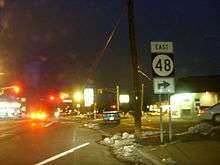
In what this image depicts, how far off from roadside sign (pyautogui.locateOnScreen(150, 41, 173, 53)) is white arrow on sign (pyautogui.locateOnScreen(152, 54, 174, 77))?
0.66 feet

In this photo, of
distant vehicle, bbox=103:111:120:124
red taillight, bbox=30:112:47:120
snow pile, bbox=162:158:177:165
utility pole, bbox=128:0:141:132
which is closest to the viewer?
snow pile, bbox=162:158:177:165

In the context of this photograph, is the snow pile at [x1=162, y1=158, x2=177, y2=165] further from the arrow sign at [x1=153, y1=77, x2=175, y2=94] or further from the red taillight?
the red taillight

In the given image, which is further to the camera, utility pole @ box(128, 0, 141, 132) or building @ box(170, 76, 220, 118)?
building @ box(170, 76, 220, 118)

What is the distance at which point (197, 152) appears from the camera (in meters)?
16.3

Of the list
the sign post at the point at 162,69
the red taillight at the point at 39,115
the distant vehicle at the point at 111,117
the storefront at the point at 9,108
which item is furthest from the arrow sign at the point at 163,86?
the storefront at the point at 9,108

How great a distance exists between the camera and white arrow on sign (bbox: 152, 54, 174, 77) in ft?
62.6

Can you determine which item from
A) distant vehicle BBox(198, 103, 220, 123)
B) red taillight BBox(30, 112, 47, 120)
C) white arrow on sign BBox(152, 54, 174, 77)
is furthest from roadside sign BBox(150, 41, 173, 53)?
red taillight BBox(30, 112, 47, 120)

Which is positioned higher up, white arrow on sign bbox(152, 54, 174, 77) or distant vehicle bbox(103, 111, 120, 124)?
white arrow on sign bbox(152, 54, 174, 77)

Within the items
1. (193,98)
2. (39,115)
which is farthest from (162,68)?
(39,115)

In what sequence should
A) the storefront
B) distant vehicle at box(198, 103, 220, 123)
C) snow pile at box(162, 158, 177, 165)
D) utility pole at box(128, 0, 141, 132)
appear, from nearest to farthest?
snow pile at box(162, 158, 177, 165) < utility pole at box(128, 0, 141, 132) < distant vehicle at box(198, 103, 220, 123) < the storefront

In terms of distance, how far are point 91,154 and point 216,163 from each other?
22.3 ft

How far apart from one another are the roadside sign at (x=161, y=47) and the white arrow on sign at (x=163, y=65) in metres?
0.20

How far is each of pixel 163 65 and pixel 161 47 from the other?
0.66 metres

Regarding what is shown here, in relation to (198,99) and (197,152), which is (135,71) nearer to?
(197,152)
